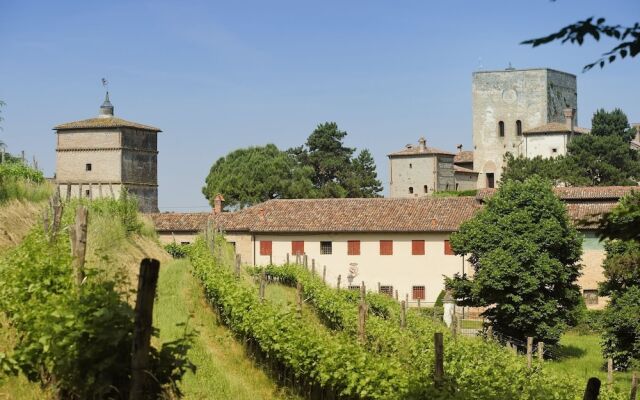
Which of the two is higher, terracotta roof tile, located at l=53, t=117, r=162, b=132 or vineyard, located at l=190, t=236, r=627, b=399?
terracotta roof tile, located at l=53, t=117, r=162, b=132

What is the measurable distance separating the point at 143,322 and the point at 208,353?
13447 mm

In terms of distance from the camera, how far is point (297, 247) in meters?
52.3

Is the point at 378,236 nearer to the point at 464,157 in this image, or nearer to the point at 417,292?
the point at 417,292

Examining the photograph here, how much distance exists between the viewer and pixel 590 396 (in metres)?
8.38

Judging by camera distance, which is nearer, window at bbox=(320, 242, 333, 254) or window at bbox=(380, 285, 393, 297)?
window at bbox=(380, 285, 393, 297)

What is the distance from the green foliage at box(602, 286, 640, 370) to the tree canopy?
48723mm

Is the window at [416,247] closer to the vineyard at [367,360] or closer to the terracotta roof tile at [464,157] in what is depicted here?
the vineyard at [367,360]

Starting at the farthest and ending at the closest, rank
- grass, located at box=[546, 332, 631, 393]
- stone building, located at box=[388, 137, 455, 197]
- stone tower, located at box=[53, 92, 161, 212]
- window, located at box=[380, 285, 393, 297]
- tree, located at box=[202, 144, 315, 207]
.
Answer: stone building, located at box=[388, 137, 455, 197] < tree, located at box=[202, 144, 315, 207] < stone tower, located at box=[53, 92, 161, 212] < window, located at box=[380, 285, 393, 297] < grass, located at box=[546, 332, 631, 393]

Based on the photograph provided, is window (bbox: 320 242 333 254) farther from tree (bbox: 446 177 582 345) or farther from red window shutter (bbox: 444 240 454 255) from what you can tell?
tree (bbox: 446 177 582 345)

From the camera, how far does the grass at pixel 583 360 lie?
32181mm

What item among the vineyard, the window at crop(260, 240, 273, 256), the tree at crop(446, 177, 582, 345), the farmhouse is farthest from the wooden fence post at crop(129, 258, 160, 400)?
the window at crop(260, 240, 273, 256)

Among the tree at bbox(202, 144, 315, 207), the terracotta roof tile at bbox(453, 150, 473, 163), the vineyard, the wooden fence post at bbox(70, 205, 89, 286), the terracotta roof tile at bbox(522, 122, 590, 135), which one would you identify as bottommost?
the vineyard

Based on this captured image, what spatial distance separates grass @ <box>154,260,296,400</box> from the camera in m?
17.2

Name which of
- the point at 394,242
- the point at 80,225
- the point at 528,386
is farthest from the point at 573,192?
the point at 80,225
